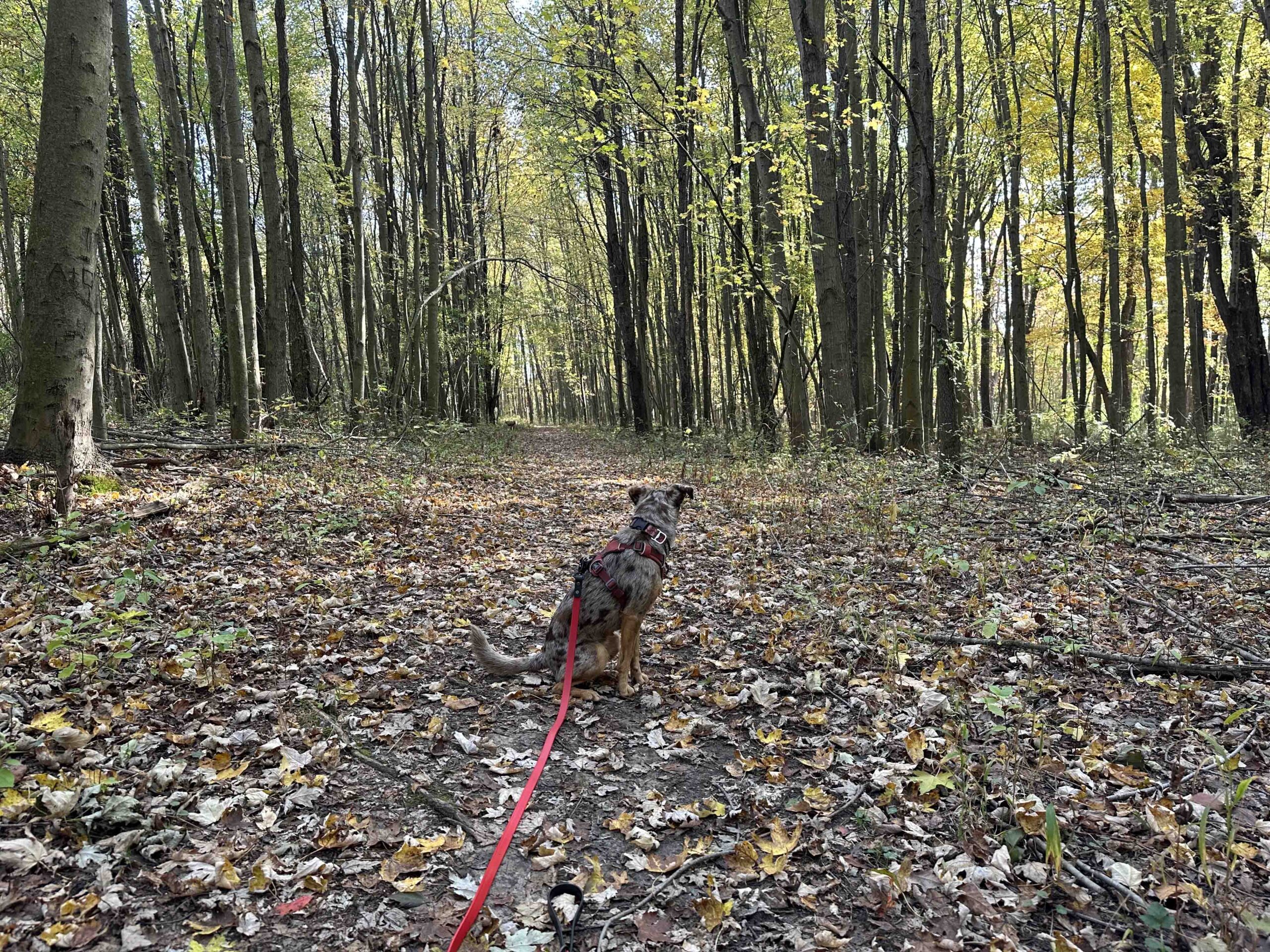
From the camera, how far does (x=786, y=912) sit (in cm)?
275

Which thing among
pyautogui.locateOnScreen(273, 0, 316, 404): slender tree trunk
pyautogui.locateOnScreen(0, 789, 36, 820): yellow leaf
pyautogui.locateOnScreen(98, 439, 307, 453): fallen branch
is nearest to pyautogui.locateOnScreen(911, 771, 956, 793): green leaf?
pyautogui.locateOnScreen(0, 789, 36, 820): yellow leaf

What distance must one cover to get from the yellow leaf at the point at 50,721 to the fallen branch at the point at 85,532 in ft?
9.20

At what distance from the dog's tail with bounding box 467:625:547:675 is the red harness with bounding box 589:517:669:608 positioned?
2.55ft

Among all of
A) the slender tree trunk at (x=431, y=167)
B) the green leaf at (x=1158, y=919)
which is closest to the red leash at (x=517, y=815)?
the green leaf at (x=1158, y=919)

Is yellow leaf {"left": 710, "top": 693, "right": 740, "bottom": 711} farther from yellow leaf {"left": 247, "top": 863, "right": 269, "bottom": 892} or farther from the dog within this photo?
yellow leaf {"left": 247, "top": 863, "right": 269, "bottom": 892}

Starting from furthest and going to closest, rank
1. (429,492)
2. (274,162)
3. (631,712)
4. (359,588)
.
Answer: (274,162) → (429,492) → (359,588) → (631,712)

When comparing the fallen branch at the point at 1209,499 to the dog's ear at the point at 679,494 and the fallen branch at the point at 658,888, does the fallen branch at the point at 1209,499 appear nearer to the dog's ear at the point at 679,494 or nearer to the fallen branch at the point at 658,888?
the dog's ear at the point at 679,494

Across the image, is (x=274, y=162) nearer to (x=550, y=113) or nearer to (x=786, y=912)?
(x=550, y=113)

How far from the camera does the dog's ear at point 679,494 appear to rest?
5160mm

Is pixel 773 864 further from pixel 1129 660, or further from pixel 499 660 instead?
pixel 1129 660

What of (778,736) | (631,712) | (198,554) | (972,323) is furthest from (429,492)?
(972,323)

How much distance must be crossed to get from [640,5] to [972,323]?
59.3ft

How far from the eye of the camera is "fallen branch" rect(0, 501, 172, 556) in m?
5.62

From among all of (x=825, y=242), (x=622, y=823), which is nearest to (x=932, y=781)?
(x=622, y=823)
